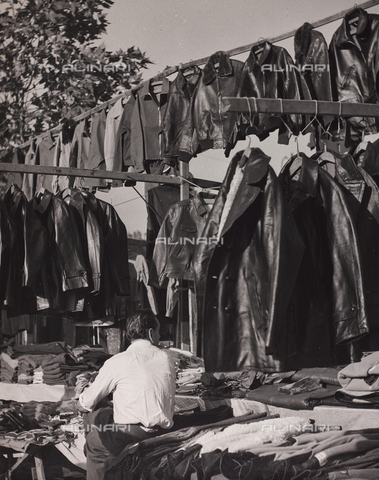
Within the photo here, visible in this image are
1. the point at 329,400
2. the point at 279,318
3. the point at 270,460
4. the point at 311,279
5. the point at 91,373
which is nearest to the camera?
the point at 279,318

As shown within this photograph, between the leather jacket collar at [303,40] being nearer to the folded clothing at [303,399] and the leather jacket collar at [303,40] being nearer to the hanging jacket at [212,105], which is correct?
the hanging jacket at [212,105]

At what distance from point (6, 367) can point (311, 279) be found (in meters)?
3.61

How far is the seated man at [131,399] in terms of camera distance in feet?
12.4

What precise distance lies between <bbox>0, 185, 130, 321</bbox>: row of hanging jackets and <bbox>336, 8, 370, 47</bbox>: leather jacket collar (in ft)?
6.51

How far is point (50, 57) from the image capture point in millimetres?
4609

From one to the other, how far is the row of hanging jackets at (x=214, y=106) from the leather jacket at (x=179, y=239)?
428mm

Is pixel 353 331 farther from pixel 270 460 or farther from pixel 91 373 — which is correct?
pixel 91 373

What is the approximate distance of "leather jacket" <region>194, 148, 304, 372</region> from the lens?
2654mm

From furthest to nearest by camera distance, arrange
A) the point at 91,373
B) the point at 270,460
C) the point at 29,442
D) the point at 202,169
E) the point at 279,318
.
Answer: the point at 202,169
the point at 91,373
the point at 29,442
the point at 270,460
the point at 279,318

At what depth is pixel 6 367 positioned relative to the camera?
18.1 ft

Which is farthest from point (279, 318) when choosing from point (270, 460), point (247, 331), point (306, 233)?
point (270, 460)

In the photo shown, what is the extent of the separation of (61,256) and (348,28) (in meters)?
2.39

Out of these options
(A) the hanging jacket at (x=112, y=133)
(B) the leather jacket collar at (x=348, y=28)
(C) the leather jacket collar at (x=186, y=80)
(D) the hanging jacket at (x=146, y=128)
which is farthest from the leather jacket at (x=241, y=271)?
(A) the hanging jacket at (x=112, y=133)

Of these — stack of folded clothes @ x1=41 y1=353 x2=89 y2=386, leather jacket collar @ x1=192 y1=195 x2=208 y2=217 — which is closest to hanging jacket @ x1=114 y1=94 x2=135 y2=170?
leather jacket collar @ x1=192 y1=195 x2=208 y2=217
